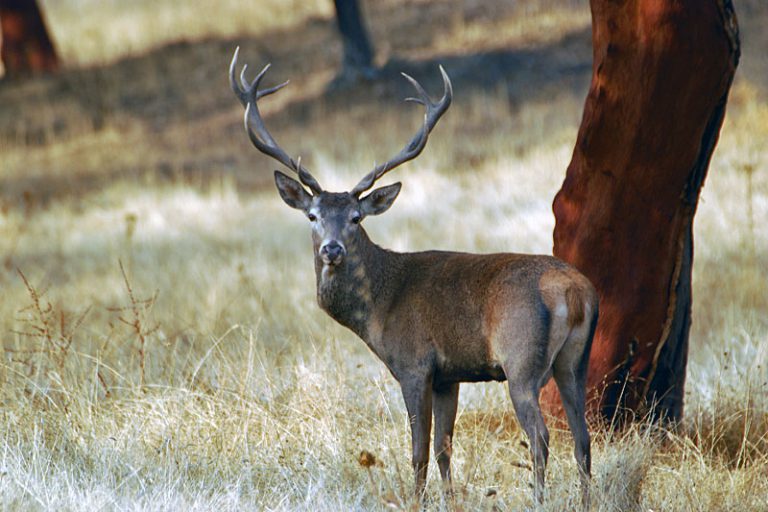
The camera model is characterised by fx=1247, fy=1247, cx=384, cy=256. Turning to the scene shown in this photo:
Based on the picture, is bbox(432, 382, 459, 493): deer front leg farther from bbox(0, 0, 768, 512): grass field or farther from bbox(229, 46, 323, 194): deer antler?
bbox(229, 46, 323, 194): deer antler

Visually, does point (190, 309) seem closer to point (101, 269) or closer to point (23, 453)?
point (101, 269)

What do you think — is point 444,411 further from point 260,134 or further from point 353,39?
point 353,39

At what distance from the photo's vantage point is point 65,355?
21.6 feet

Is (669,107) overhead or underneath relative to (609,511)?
overhead

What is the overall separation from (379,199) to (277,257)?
5.78 meters

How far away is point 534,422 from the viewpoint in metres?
→ 5.06

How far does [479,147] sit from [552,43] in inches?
222

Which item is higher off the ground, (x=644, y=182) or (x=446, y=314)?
(x=644, y=182)

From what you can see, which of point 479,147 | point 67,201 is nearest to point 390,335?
point 479,147

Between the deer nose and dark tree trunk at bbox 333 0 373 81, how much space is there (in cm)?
1480

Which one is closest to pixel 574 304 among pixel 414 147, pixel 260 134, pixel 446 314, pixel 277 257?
pixel 446 314

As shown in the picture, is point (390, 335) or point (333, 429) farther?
point (333, 429)

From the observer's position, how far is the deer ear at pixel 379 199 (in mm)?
6098

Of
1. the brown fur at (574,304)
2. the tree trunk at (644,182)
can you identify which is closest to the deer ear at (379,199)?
the tree trunk at (644,182)
